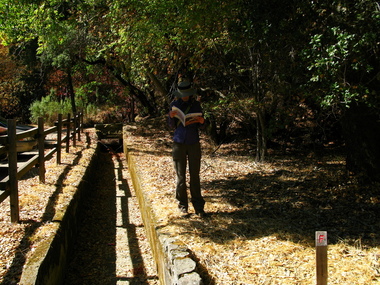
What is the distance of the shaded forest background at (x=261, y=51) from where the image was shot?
17.1ft

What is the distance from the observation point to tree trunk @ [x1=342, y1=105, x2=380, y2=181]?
23.4 feet

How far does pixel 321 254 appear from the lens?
2826 mm

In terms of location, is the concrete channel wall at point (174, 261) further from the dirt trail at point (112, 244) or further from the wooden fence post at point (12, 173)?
the wooden fence post at point (12, 173)

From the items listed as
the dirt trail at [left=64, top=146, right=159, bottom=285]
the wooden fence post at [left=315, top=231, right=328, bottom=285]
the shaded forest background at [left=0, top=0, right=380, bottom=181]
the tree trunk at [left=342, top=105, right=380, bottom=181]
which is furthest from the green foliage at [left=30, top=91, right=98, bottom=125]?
the wooden fence post at [left=315, top=231, right=328, bottom=285]

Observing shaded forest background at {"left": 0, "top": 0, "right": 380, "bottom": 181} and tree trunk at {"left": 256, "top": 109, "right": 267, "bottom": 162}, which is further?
tree trunk at {"left": 256, "top": 109, "right": 267, "bottom": 162}

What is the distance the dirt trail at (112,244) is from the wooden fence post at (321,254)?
2698 millimetres

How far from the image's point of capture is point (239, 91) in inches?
432

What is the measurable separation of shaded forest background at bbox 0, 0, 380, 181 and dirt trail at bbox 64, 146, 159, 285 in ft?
10.7

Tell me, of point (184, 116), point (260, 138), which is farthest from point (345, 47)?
point (260, 138)

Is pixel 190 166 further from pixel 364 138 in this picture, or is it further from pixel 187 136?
pixel 364 138

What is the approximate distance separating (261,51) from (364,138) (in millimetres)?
2529

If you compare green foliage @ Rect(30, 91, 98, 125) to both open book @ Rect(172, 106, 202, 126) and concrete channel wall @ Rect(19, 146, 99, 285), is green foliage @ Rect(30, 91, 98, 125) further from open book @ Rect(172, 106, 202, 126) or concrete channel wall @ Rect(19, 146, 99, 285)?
open book @ Rect(172, 106, 202, 126)

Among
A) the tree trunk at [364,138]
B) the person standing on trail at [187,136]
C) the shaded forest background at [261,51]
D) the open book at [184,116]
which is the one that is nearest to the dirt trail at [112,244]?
the person standing on trail at [187,136]

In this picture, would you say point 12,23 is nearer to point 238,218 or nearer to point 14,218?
point 14,218
